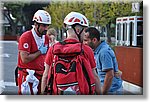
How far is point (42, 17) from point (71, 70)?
63 centimetres

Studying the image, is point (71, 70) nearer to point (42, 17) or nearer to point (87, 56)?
point (87, 56)

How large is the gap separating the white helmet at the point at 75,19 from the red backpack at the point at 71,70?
0.22m

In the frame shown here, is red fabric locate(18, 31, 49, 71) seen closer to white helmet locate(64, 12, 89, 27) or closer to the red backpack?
the red backpack

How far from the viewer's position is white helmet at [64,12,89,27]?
6.31 meters

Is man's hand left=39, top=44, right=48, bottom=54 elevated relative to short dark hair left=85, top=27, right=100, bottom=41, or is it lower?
lower

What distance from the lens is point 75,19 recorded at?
6309 mm

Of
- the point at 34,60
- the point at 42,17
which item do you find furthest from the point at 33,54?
the point at 42,17

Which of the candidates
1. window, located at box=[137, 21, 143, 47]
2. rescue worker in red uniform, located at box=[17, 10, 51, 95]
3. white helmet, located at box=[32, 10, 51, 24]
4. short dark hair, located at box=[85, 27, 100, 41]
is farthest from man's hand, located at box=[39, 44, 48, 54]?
window, located at box=[137, 21, 143, 47]

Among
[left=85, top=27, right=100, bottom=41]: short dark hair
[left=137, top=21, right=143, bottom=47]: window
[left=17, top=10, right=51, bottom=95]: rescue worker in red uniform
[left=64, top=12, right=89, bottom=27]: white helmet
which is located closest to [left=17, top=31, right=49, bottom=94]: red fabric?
[left=17, top=10, right=51, bottom=95]: rescue worker in red uniform

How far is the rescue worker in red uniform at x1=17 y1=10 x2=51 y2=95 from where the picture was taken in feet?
20.8

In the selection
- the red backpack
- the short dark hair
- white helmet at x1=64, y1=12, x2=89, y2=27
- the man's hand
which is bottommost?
the red backpack

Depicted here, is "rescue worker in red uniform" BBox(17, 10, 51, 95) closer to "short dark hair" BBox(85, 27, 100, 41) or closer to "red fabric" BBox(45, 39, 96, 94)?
"red fabric" BBox(45, 39, 96, 94)

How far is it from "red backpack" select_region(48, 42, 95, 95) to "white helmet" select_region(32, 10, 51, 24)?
0.28 m

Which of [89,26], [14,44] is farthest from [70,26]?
[14,44]
